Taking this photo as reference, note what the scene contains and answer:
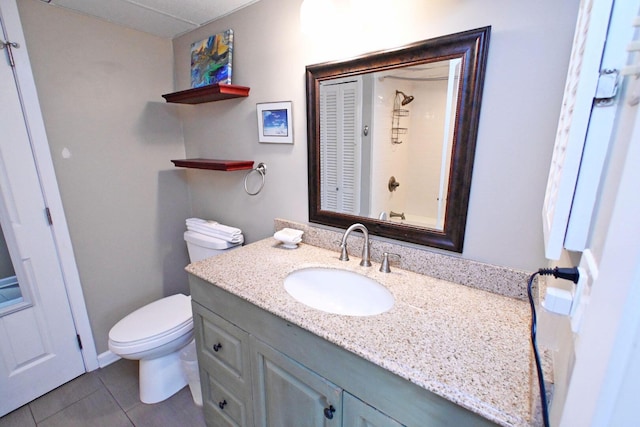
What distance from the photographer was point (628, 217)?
1.07 ft

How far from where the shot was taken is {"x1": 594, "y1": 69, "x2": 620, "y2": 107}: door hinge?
434 millimetres

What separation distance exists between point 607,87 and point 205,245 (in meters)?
1.88

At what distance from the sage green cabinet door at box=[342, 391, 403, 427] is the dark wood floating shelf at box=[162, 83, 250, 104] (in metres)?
1.49

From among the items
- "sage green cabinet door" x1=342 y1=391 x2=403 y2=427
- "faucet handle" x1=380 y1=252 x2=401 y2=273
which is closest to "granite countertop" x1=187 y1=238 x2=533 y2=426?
"faucet handle" x1=380 y1=252 x2=401 y2=273

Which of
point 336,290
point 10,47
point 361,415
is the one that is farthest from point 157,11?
point 361,415

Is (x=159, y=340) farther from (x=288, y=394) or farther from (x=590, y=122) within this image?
(x=590, y=122)

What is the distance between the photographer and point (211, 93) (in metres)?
1.58

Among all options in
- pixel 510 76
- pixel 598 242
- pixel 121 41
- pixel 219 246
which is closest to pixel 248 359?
pixel 219 246

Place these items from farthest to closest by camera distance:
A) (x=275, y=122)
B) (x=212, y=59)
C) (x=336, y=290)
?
(x=212, y=59), (x=275, y=122), (x=336, y=290)

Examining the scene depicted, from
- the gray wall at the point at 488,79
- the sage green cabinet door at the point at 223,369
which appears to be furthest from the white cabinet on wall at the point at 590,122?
the sage green cabinet door at the point at 223,369

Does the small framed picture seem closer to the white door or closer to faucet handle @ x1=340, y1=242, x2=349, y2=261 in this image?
faucet handle @ x1=340, y1=242, x2=349, y2=261

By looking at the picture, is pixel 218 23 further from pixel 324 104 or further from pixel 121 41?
pixel 324 104

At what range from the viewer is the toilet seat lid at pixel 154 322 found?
1.50m

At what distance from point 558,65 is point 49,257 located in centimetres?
244
